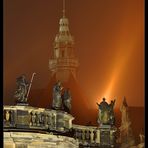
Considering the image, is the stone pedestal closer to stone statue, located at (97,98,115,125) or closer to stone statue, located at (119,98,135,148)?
stone statue, located at (97,98,115,125)

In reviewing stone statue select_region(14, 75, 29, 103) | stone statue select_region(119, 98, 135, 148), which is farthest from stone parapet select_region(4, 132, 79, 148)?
stone statue select_region(119, 98, 135, 148)

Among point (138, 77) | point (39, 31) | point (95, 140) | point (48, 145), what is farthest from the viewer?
point (39, 31)

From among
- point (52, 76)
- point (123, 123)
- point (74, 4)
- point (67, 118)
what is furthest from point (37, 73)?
point (67, 118)

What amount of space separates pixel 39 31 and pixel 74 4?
2437 mm

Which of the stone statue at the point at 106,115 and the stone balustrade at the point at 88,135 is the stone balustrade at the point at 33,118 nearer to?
the stone balustrade at the point at 88,135

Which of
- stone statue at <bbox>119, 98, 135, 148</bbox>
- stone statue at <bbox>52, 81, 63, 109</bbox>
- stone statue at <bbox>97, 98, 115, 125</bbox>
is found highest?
stone statue at <bbox>52, 81, 63, 109</bbox>

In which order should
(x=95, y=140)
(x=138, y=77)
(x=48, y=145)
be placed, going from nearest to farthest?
(x=48, y=145) < (x=95, y=140) < (x=138, y=77)

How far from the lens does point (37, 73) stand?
1359 inches

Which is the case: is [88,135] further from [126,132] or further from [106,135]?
[126,132]

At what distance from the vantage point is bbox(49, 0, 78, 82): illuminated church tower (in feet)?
114

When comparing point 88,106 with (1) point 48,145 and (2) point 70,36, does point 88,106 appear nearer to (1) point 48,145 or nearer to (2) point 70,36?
(2) point 70,36

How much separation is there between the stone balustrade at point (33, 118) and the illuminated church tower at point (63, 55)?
1139 centimetres

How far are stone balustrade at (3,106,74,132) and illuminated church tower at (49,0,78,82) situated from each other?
11392mm

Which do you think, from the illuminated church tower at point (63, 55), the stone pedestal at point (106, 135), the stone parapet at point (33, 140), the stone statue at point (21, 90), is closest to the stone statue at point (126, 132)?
the stone pedestal at point (106, 135)
